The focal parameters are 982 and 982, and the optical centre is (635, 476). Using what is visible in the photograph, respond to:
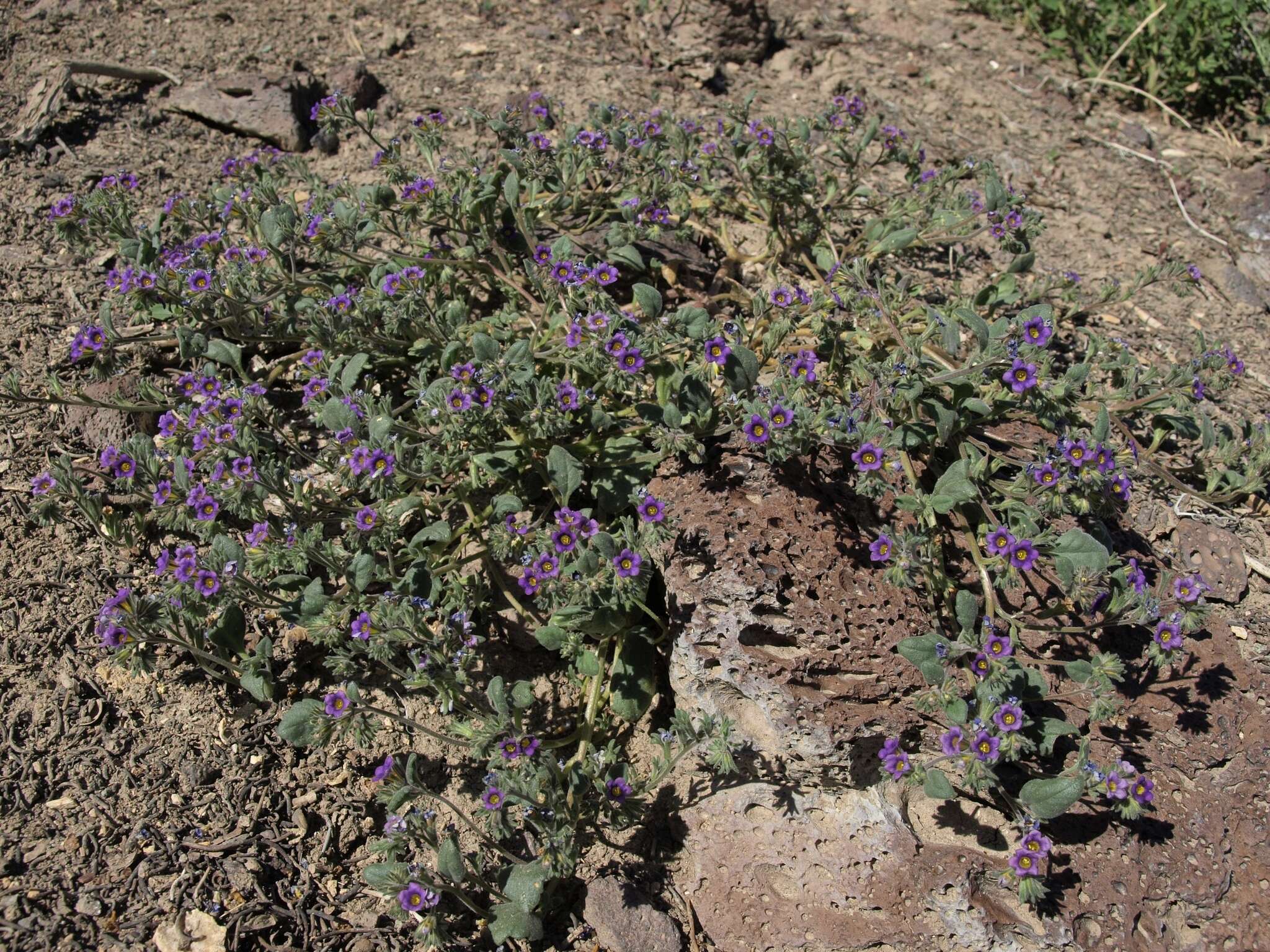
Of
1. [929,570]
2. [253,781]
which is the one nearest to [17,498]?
[253,781]

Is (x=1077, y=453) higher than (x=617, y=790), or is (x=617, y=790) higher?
(x=1077, y=453)

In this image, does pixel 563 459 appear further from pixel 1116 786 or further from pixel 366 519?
pixel 1116 786

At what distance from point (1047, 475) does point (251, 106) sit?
5.87 metres

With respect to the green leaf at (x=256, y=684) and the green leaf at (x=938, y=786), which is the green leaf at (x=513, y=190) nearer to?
the green leaf at (x=256, y=684)

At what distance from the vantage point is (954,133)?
773cm

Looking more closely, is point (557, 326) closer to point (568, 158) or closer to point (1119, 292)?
point (568, 158)

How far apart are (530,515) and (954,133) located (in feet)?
16.3

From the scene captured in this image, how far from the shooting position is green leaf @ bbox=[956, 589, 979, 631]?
161 inches

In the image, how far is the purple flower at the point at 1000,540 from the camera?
418 centimetres

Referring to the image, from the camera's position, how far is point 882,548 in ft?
13.4

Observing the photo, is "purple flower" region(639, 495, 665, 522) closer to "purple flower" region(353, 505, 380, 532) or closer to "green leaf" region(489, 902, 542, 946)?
"purple flower" region(353, 505, 380, 532)

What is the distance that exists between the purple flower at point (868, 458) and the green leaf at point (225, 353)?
327 cm

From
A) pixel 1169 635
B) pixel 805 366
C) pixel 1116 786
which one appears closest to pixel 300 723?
pixel 805 366

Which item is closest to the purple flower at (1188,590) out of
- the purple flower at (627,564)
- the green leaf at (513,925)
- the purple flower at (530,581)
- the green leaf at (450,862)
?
the purple flower at (627,564)
